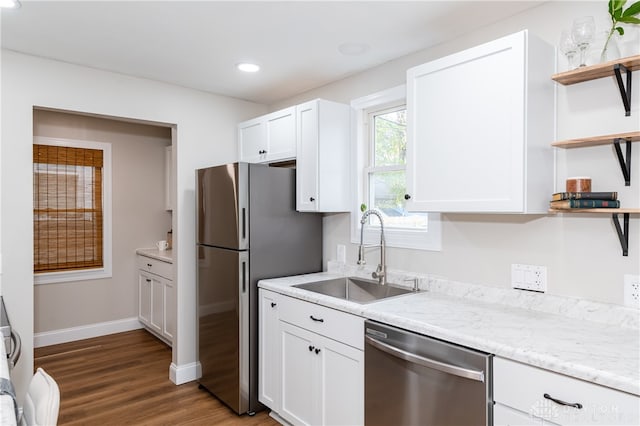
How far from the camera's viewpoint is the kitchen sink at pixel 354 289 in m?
2.64

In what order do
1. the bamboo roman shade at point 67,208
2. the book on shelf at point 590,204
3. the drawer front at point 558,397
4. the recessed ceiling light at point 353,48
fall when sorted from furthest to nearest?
1. the bamboo roman shade at point 67,208
2. the recessed ceiling light at point 353,48
3. the book on shelf at point 590,204
4. the drawer front at point 558,397

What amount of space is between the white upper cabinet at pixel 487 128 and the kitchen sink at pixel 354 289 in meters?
0.73

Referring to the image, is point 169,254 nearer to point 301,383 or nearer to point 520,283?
point 301,383

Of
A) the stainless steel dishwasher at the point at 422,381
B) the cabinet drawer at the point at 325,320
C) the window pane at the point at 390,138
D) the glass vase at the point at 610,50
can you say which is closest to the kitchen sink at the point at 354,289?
the cabinet drawer at the point at 325,320

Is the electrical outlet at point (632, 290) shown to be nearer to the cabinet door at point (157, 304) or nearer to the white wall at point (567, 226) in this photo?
the white wall at point (567, 226)

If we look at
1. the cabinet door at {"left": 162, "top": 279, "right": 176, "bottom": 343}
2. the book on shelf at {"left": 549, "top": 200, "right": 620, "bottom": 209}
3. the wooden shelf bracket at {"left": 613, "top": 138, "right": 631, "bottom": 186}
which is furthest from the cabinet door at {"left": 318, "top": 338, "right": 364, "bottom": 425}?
the cabinet door at {"left": 162, "top": 279, "right": 176, "bottom": 343}

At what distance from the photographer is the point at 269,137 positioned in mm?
3242

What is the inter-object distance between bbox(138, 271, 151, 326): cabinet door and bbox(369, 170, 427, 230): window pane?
2.67 meters

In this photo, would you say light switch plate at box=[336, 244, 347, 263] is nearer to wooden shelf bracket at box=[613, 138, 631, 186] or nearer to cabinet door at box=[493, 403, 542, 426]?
cabinet door at box=[493, 403, 542, 426]

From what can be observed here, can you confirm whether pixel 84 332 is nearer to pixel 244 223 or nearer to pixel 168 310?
pixel 168 310

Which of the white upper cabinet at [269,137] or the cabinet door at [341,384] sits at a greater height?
the white upper cabinet at [269,137]

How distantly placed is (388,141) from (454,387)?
1.71 meters

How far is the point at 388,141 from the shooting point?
2.84m

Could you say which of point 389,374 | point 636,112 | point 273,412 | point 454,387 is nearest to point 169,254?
point 273,412
